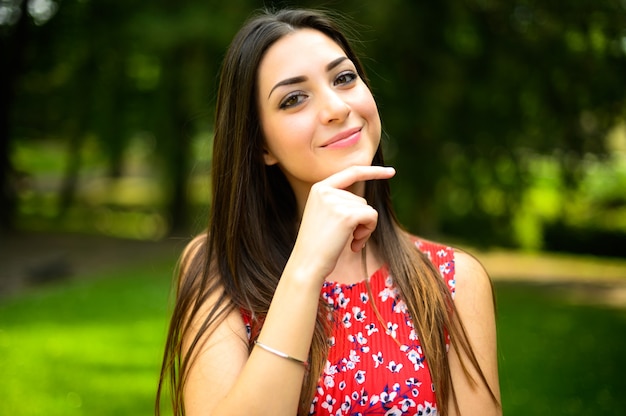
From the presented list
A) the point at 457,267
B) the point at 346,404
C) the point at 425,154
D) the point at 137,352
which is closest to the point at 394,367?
the point at 346,404

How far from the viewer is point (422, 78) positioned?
10.6 meters

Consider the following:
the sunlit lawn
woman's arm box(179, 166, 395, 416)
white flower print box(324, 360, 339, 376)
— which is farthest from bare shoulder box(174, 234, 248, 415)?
the sunlit lawn

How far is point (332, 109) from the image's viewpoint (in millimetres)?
1921

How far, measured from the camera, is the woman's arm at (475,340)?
1999 mm

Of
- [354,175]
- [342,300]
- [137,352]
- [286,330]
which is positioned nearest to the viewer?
[286,330]

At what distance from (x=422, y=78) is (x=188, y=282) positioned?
29.3 feet

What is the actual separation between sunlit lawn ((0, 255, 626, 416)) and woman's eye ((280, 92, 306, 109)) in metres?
4.46

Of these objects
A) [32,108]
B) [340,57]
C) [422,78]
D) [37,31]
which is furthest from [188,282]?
[32,108]

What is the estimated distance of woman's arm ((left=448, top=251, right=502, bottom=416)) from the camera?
1999 millimetres

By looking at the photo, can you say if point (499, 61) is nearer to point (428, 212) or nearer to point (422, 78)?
point (422, 78)

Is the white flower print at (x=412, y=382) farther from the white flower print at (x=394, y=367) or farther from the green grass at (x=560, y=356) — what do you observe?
the green grass at (x=560, y=356)

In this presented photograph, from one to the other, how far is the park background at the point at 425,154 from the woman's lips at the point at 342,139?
4.61 meters

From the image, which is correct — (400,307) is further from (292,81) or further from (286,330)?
(292,81)

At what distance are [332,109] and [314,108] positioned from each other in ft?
0.19
